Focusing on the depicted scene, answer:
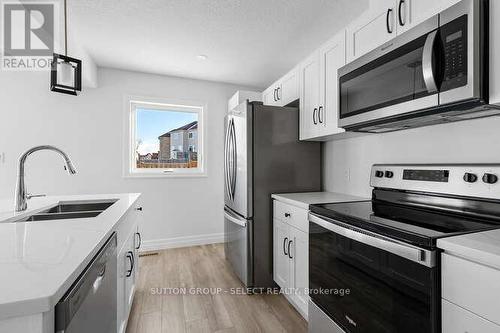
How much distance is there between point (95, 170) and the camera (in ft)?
10.3

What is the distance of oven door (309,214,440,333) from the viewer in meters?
0.91

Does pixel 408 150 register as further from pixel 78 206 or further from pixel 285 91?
pixel 78 206

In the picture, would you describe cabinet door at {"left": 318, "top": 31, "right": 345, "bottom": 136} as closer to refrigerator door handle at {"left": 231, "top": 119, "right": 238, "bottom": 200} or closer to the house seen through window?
refrigerator door handle at {"left": 231, "top": 119, "right": 238, "bottom": 200}

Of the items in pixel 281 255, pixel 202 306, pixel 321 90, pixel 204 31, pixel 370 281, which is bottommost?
pixel 202 306

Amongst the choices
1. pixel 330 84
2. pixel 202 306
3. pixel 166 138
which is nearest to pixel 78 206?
pixel 202 306

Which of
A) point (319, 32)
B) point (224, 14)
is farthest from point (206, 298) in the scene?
point (319, 32)

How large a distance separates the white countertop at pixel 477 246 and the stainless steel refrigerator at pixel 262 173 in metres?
1.52

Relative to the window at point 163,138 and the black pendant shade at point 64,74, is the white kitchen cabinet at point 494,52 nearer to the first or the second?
the black pendant shade at point 64,74

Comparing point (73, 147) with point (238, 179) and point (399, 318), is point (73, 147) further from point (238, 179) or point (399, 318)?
point (399, 318)

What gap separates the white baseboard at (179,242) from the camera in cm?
336

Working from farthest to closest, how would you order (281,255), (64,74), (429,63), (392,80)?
(281,255)
(64,74)
(392,80)
(429,63)

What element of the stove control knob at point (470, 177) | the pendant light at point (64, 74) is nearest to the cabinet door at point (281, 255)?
the stove control knob at point (470, 177)

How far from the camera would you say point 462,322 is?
2.66 feet

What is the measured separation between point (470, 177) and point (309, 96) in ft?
4.29
